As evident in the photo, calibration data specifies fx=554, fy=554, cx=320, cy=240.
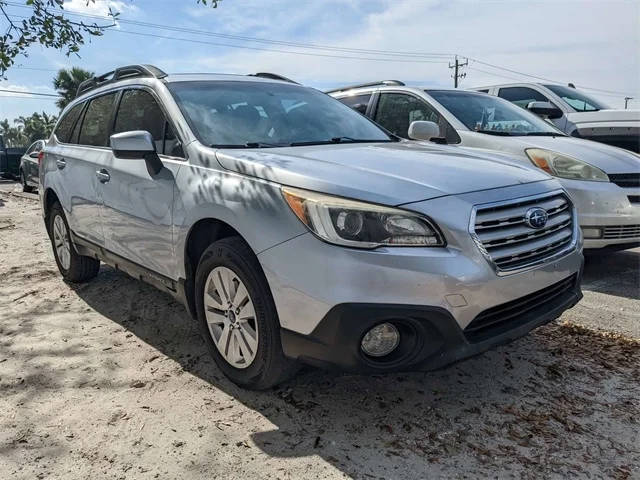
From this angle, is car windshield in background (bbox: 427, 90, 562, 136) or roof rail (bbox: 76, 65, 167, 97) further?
A: car windshield in background (bbox: 427, 90, 562, 136)

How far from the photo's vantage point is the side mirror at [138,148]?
317 centimetres

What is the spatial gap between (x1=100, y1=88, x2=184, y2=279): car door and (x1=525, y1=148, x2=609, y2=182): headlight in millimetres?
3213

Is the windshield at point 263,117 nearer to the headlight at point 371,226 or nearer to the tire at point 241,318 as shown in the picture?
the tire at point 241,318

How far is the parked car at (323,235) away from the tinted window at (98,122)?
51cm

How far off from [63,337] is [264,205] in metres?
2.09

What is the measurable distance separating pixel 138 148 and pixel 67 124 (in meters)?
2.39

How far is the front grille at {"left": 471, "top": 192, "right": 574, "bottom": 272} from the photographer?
246 centimetres

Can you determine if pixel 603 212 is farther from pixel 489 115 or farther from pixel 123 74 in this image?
pixel 123 74

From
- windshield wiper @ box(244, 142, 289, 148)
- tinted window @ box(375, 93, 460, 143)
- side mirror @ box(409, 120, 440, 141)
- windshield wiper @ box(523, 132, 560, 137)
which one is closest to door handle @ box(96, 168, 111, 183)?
windshield wiper @ box(244, 142, 289, 148)

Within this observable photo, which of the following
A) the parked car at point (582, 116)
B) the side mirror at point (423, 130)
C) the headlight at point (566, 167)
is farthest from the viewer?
the parked car at point (582, 116)

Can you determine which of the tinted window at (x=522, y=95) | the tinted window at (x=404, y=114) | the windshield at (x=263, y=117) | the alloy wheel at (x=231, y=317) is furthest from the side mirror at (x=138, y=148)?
the tinted window at (x=522, y=95)

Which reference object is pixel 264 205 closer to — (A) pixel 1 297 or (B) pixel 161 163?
(B) pixel 161 163

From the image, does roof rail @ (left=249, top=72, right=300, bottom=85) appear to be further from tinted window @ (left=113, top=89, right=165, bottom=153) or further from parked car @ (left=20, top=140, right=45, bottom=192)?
parked car @ (left=20, top=140, right=45, bottom=192)

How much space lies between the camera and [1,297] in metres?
4.73
